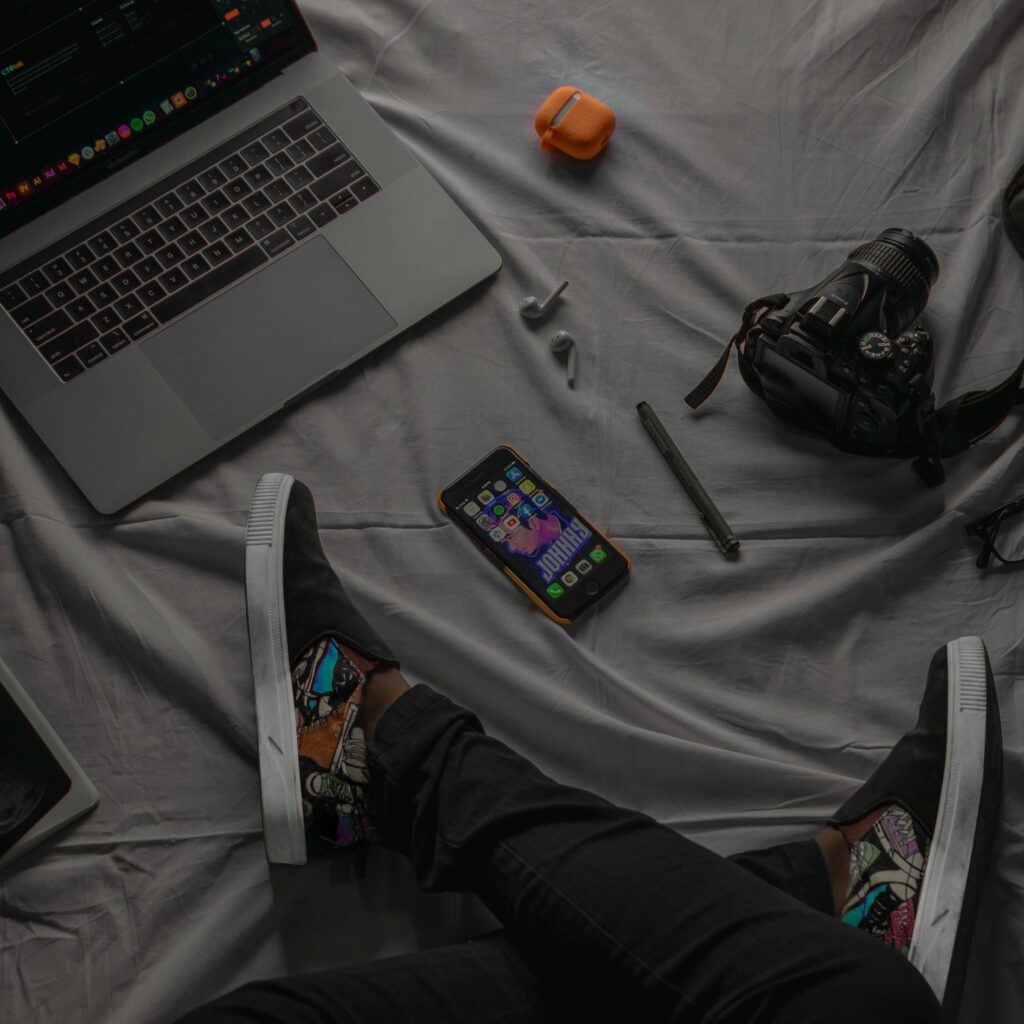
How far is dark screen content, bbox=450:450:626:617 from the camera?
823 mm

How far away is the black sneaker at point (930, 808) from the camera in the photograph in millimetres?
762

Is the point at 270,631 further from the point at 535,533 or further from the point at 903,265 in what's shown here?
the point at 903,265

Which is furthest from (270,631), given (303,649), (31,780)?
(31,780)

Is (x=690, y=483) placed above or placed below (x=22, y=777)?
below

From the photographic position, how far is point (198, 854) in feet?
2.52

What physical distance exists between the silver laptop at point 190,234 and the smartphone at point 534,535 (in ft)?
0.47

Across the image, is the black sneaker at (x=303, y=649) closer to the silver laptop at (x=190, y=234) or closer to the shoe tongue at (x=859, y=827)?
the silver laptop at (x=190, y=234)

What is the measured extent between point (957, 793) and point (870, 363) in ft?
1.03

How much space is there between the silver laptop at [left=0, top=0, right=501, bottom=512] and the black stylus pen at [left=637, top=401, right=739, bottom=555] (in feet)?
0.62

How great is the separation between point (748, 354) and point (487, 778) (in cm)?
38

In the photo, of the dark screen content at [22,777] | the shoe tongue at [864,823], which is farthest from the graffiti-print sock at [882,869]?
the dark screen content at [22,777]

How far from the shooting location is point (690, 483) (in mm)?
846

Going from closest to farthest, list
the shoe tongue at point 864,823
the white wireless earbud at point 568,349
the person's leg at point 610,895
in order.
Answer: the person's leg at point 610,895 → the shoe tongue at point 864,823 → the white wireless earbud at point 568,349

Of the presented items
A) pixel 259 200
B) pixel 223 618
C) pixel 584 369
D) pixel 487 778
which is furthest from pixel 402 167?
pixel 487 778
